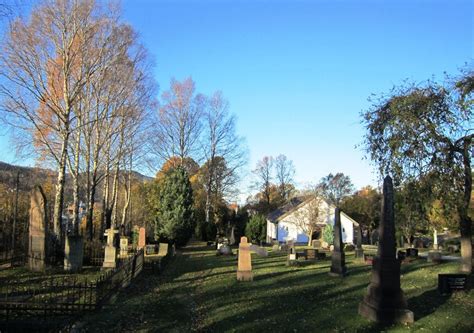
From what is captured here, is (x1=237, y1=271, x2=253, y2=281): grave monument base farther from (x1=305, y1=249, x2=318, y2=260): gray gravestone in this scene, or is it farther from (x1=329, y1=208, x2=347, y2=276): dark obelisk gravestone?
(x1=305, y1=249, x2=318, y2=260): gray gravestone

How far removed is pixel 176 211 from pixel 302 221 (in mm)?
19474

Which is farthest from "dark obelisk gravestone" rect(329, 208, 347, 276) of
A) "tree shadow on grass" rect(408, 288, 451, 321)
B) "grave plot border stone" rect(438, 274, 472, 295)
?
"grave plot border stone" rect(438, 274, 472, 295)

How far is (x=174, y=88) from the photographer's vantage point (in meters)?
41.7

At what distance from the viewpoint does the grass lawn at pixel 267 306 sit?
8.87 metres

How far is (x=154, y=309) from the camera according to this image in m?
11.1

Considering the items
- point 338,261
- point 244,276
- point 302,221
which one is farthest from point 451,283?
point 302,221

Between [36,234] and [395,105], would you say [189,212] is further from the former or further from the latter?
[395,105]

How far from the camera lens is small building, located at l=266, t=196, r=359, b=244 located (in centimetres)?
4838

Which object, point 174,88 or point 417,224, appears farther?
point 174,88

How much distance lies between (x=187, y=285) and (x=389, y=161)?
A: 29.4 feet

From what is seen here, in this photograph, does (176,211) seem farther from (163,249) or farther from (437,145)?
(437,145)

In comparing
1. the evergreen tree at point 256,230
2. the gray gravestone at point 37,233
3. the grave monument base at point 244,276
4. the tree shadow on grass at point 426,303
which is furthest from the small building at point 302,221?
the tree shadow on grass at point 426,303

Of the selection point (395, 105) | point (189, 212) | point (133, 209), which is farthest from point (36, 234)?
point (133, 209)

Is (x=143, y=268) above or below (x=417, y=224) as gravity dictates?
below
